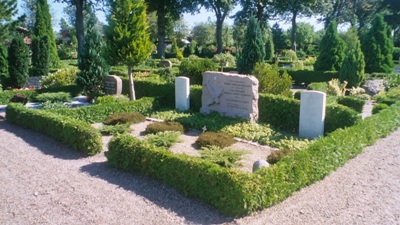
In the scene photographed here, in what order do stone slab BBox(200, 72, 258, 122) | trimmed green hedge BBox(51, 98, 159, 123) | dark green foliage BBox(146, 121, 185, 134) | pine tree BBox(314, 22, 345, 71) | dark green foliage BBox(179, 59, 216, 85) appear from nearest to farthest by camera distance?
dark green foliage BBox(146, 121, 185, 134)
stone slab BBox(200, 72, 258, 122)
trimmed green hedge BBox(51, 98, 159, 123)
dark green foliage BBox(179, 59, 216, 85)
pine tree BBox(314, 22, 345, 71)

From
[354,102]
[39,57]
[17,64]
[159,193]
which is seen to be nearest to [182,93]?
[354,102]

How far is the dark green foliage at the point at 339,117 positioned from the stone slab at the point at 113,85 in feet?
32.4

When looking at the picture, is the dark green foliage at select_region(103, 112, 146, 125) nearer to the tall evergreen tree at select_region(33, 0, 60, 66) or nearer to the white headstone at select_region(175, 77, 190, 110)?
the white headstone at select_region(175, 77, 190, 110)

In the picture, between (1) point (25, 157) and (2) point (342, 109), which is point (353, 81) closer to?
(2) point (342, 109)

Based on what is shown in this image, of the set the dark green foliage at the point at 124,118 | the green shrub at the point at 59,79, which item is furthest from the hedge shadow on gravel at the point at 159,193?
A: the green shrub at the point at 59,79

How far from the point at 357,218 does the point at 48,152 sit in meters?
7.67

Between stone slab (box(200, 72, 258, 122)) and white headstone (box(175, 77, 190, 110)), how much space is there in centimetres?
89

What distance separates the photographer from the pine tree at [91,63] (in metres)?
16.7

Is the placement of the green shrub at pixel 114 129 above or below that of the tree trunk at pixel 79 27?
below

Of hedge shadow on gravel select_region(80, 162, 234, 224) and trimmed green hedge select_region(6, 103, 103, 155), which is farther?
trimmed green hedge select_region(6, 103, 103, 155)

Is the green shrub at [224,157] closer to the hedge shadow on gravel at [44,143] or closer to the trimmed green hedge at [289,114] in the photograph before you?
the hedge shadow on gravel at [44,143]

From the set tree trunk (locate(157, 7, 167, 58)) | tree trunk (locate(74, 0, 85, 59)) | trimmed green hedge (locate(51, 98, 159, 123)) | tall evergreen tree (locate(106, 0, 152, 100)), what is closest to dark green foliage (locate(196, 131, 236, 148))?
trimmed green hedge (locate(51, 98, 159, 123))

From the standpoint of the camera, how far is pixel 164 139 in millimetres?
9398

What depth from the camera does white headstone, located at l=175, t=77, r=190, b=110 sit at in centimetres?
1386
